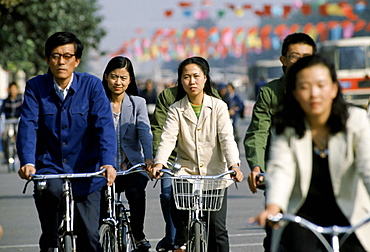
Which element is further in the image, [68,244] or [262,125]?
[262,125]

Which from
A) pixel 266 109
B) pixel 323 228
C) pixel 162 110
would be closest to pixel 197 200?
pixel 266 109

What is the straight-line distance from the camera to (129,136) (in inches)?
278

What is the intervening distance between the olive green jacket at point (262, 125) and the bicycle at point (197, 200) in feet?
1.32

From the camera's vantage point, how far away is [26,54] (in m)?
22.5

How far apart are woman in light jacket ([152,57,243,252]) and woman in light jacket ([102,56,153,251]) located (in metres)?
0.60

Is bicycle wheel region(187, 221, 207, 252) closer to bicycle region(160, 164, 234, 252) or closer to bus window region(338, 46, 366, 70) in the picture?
bicycle region(160, 164, 234, 252)

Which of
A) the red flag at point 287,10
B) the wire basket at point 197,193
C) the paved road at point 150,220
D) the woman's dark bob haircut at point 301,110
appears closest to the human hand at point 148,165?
the wire basket at point 197,193

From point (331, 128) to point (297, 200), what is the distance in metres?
0.37

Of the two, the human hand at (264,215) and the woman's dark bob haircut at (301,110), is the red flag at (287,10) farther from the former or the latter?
the human hand at (264,215)

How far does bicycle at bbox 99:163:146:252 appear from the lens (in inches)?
245

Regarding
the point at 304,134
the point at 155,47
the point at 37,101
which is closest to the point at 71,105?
the point at 37,101

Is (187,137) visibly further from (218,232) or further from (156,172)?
(218,232)

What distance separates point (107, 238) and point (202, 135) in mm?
1061

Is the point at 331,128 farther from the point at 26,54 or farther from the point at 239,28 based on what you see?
the point at 239,28
